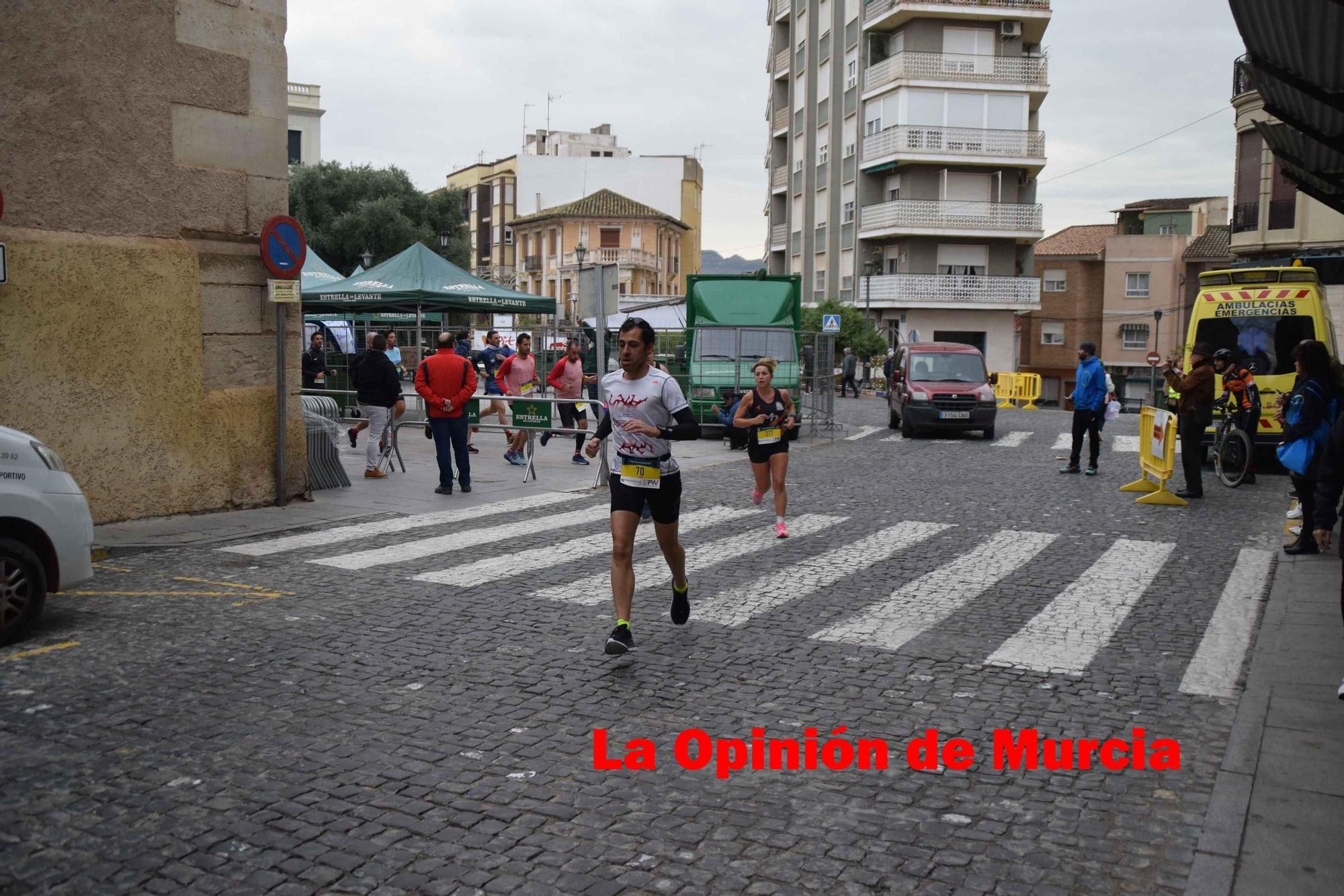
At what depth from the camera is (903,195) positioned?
50656 mm

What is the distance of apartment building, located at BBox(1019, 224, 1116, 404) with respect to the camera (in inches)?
2379

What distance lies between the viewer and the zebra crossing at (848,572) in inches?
291

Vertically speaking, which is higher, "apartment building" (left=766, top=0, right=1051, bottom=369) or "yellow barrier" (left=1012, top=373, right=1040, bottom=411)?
"apartment building" (left=766, top=0, right=1051, bottom=369)

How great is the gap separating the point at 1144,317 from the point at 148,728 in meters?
60.1

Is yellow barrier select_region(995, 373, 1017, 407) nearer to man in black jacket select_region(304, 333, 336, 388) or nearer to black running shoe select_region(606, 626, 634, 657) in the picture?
man in black jacket select_region(304, 333, 336, 388)

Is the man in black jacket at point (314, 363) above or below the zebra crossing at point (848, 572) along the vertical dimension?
above

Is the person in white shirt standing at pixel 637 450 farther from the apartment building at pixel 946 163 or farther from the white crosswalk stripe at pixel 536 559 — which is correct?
the apartment building at pixel 946 163

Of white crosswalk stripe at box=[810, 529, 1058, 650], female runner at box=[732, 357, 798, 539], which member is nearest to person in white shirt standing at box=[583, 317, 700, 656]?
white crosswalk stripe at box=[810, 529, 1058, 650]

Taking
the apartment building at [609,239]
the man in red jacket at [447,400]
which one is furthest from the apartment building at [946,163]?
the man in red jacket at [447,400]

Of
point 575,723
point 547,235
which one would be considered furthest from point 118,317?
point 547,235

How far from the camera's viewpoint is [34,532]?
23.3ft

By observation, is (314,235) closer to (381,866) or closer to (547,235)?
(547,235)

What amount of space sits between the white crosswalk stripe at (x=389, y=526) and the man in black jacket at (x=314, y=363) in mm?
9984

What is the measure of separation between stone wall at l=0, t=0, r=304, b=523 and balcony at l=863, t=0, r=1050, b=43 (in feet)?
136
